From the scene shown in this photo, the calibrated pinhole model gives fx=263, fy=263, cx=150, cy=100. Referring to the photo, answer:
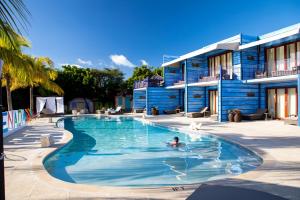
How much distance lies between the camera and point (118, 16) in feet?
77.7

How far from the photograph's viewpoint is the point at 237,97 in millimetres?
16688

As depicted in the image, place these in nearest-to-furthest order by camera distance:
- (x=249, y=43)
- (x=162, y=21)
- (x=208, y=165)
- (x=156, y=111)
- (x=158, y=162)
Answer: (x=208, y=165) < (x=158, y=162) < (x=249, y=43) < (x=156, y=111) < (x=162, y=21)

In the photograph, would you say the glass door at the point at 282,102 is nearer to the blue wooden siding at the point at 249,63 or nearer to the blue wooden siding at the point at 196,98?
the blue wooden siding at the point at 249,63

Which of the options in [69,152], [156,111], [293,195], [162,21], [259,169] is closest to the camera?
[293,195]

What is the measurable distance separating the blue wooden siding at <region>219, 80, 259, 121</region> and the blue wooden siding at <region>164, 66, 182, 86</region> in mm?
9494

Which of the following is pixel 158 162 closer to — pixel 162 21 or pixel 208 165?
pixel 208 165

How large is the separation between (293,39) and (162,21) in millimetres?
14609

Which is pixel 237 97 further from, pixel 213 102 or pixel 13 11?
pixel 13 11

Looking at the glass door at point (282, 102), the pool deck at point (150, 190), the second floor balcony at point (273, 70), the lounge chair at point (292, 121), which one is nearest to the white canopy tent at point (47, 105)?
the second floor balcony at point (273, 70)

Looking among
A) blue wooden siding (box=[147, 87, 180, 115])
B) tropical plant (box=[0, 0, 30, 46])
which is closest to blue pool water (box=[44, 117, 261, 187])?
tropical plant (box=[0, 0, 30, 46])

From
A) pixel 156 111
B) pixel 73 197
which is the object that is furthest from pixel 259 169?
pixel 156 111

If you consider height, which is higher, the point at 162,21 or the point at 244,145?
the point at 162,21

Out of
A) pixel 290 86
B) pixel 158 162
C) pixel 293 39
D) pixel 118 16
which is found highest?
pixel 118 16

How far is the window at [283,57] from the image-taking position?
50.4ft
